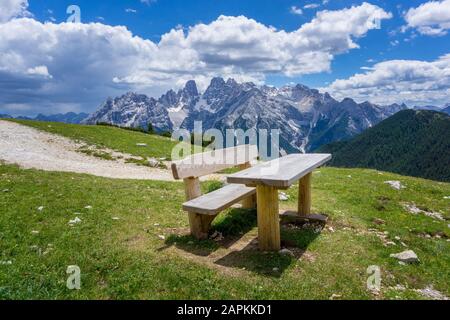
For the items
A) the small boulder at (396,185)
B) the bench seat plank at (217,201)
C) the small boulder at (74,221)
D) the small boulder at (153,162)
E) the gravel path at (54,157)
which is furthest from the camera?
the small boulder at (153,162)

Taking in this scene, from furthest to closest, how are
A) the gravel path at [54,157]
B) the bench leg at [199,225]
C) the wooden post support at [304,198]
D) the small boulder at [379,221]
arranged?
the gravel path at [54,157]
the small boulder at [379,221]
the wooden post support at [304,198]
the bench leg at [199,225]

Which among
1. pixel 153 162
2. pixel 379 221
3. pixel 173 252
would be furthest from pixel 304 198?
pixel 153 162

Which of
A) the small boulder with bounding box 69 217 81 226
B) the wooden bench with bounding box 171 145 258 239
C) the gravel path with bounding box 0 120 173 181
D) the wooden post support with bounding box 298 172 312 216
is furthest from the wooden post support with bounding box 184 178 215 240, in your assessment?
the gravel path with bounding box 0 120 173 181

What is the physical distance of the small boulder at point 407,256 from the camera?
8.73 meters

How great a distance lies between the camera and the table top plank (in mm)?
8109

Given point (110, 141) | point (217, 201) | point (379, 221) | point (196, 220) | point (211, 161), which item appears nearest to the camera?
point (217, 201)

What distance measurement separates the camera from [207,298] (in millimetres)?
6594

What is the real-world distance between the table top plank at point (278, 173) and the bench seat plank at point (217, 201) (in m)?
0.79

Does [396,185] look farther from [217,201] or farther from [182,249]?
[182,249]

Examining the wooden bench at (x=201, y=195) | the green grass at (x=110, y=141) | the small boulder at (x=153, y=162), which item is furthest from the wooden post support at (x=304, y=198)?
Result: the green grass at (x=110, y=141)

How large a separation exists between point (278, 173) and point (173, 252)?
10.7 ft

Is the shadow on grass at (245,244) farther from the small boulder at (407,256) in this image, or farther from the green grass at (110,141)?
the green grass at (110,141)

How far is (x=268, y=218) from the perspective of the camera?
8.82 m
